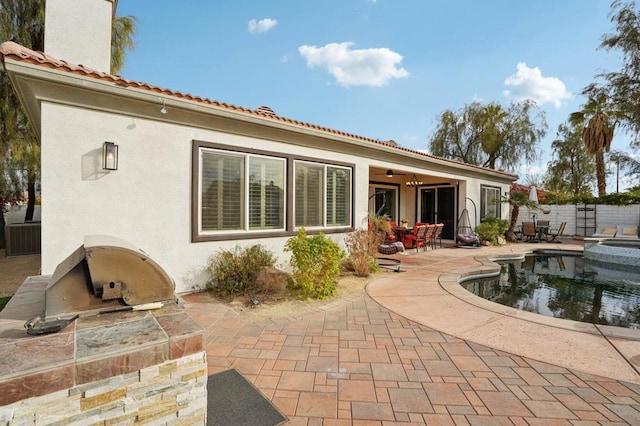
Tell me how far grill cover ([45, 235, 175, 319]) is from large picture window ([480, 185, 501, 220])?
46.7 feet

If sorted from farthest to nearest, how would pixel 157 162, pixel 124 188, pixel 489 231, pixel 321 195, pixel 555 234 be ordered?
pixel 555 234, pixel 489 231, pixel 321 195, pixel 157 162, pixel 124 188

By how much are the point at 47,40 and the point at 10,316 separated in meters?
5.16

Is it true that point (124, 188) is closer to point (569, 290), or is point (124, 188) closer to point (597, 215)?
point (569, 290)

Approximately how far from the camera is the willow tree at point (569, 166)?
86.5 feet

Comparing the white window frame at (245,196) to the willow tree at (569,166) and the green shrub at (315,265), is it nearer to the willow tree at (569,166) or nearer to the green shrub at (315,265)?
the green shrub at (315,265)

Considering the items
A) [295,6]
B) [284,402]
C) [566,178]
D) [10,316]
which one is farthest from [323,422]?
[566,178]

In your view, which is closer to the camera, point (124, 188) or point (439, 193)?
point (124, 188)

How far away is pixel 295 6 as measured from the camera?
893 centimetres

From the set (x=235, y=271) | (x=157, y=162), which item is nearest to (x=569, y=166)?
(x=235, y=271)

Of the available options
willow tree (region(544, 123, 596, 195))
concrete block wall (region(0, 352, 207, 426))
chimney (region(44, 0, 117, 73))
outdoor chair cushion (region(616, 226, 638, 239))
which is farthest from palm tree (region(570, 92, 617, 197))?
chimney (region(44, 0, 117, 73))

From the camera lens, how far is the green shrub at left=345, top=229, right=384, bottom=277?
23.0ft

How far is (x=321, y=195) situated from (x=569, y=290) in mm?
5833

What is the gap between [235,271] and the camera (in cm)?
538

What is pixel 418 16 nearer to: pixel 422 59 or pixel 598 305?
pixel 422 59
